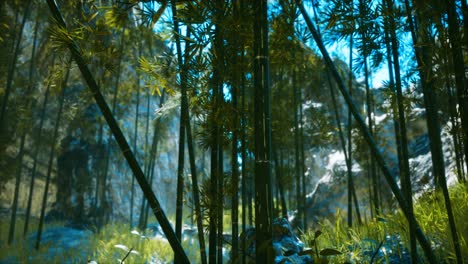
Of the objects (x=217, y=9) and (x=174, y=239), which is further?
(x=217, y=9)

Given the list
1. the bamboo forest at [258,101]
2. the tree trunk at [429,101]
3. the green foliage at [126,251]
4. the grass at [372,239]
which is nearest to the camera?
the bamboo forest at [258,101]

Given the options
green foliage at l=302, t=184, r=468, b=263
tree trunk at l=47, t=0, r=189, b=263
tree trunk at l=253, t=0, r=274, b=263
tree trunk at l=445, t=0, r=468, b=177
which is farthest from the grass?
tree trunk at l=445, t=0, r=468, b=177

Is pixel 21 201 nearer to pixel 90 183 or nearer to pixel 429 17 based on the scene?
pixel 90 183

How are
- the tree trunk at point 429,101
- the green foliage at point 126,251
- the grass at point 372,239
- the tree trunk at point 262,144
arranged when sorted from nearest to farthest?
the tree trunk at point 262,144 → the tree trunk at point 429,101 → the grass at point 372,239 → the green foliage at point 126,251

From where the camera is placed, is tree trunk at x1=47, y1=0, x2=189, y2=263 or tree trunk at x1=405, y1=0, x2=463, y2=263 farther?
tree trunk at x1=405, y1=0, x2=463, y2=263

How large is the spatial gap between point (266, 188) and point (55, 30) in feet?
4.88

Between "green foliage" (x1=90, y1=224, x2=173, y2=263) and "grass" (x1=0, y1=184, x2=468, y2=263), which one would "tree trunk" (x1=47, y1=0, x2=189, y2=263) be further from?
"green foliage" (x1=90, y1=224, x2=173, y2=263)

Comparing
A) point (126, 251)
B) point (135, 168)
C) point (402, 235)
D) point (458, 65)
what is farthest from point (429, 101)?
point (126, 251)

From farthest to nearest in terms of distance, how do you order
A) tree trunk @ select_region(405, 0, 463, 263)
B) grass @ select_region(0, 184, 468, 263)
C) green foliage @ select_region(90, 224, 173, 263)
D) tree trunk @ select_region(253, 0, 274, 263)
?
1. green foliage @ select_region(90, 224, 173, 263)
2. grass @ select_region(0, 184, 468, 263)
3. tree trunk @ select_region(405, 0, 463, 263)
4. tree trunk @ select_region(253, 0, 274, 263)

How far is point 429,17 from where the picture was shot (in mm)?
2412

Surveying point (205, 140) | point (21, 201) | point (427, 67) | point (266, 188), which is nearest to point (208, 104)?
point (205, 140)

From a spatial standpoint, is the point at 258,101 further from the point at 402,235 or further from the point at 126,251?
the point at 126,251

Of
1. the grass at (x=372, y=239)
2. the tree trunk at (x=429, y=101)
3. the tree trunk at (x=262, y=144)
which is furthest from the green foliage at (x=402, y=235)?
the tree trunk at (x=262, y=144)

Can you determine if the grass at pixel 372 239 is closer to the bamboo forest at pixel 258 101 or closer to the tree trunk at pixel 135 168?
the bamboo forest at pixel 258 101
